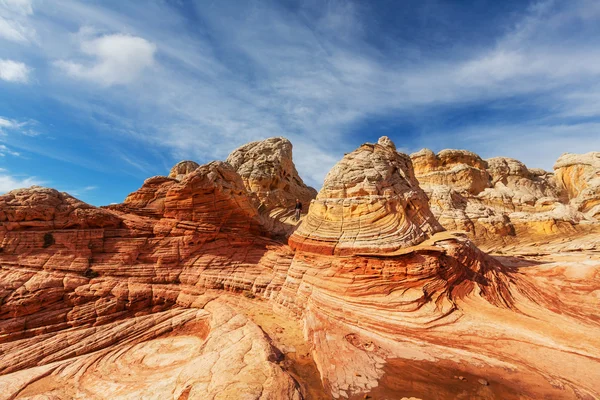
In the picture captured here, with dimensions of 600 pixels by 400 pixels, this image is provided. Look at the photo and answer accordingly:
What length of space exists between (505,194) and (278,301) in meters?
27.6

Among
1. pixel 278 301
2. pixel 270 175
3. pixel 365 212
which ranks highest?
pixel 270 175

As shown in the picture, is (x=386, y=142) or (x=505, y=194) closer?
(x=386, y=142)

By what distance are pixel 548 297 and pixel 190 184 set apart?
41.3 feet

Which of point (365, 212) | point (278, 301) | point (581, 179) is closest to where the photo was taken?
point (278, 301)

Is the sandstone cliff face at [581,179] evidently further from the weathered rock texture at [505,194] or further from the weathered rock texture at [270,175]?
the weathered rock texture at [270,175]

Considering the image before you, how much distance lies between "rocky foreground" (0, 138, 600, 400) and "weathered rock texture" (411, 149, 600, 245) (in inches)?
400

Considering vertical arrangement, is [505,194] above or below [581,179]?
below

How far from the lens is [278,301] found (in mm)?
9328

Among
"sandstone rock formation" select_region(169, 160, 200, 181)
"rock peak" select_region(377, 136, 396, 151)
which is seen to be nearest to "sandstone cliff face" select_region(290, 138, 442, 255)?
"rock peak" select_region(377, 136, 396, 151)

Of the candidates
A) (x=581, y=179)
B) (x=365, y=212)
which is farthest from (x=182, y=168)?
(x=581, y=179)

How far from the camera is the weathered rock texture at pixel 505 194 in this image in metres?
21.8

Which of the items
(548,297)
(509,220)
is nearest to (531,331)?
(548,297)

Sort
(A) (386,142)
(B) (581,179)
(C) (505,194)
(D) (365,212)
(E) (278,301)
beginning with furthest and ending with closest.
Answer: (B) (581,179), (C) (505,194), (A) (386,142), (D) (365,212), (E) (278,301)

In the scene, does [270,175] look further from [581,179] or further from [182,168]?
[581,179]
